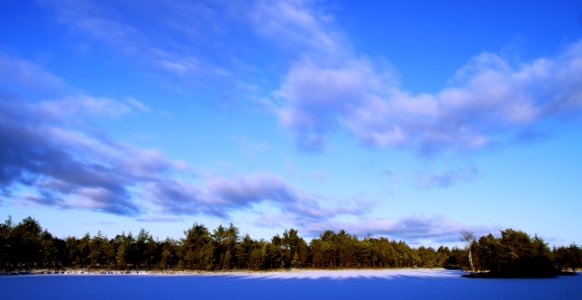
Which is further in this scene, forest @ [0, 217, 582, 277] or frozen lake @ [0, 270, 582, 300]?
forest @ [0, 217, 582, 277]

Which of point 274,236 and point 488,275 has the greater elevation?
point 274,236

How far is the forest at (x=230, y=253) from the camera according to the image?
3322 inches

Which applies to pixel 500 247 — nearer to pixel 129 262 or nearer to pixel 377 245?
pixel 377 245

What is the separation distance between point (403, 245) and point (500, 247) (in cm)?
10857

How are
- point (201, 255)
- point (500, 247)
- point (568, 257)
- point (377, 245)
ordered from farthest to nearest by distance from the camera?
point (377, 245) → point (568, 257) → point (201, 255) → point (500, 247)

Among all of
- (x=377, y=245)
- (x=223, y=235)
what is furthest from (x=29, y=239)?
(x=377, y=245)

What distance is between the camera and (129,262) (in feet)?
379

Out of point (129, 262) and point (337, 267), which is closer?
point (129, 262)

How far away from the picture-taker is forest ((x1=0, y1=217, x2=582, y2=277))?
277 ft

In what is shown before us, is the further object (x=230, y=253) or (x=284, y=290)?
(x=230, y=253)

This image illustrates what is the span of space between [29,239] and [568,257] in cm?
15912

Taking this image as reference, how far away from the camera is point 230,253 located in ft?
368

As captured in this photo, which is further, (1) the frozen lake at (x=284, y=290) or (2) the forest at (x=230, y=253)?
(2) the forest at (x=230, y=253)

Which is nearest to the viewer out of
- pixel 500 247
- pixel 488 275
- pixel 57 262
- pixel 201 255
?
pixel 488 275
